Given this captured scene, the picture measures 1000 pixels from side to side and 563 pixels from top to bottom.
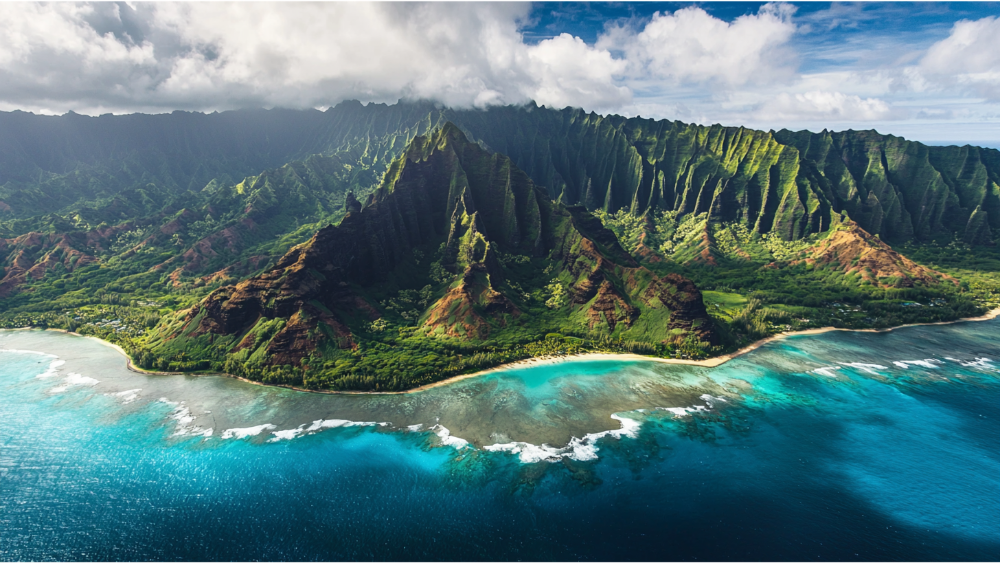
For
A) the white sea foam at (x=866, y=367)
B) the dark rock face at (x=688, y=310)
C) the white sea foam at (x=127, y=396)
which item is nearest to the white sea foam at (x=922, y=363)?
the white sea foam at (x=866, y=367)

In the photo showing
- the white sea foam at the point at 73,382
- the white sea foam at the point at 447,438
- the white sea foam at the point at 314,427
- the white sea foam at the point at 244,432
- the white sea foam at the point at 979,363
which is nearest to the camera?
the white sea foam at the point at 447,438

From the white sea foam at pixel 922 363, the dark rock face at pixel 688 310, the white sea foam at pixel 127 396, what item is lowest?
the white sea foam at pixel 127 396

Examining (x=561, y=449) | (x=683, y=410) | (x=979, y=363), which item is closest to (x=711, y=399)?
(x=683, y=410)

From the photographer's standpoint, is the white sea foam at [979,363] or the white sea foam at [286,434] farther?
the white sea foam at [979,363]

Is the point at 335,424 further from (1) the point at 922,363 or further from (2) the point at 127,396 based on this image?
(1) the point at 922,363

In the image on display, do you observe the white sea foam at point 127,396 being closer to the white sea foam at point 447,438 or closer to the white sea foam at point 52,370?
the white sea foam at point 52,370

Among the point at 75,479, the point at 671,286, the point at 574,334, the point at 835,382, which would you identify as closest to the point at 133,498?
the point at 75,479

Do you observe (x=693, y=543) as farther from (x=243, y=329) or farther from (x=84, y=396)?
(x=84, y=396)
